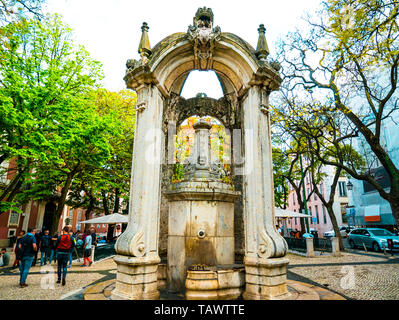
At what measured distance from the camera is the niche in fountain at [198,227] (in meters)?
5.08

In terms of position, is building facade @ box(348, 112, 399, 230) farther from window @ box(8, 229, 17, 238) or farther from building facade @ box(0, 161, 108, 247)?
window @ box(8, 229, 17, 238)

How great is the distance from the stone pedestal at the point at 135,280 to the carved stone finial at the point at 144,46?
4.17 metres

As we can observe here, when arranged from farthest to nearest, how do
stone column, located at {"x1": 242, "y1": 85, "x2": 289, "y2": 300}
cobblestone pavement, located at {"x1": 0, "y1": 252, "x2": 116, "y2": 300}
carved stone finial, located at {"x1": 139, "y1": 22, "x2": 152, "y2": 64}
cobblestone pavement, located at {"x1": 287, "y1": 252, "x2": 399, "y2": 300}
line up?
1. cobblestone pavement, located at {"x1": 287, "y1": 252, "x2": 399, "y2": 300}
2. cobblestone pavement, located at {"x1": 0, "y1": 252, "x2": 116, "y2": 300}
3. carved stone finial, located at {"x1": 139, "y1": 22, "x2": 152, "y2": 64}
4. stone column, located at {"x1": 242, "y1": 85, "x2": 289, "y2": 300}

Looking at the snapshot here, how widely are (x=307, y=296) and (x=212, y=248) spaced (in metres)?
2.00

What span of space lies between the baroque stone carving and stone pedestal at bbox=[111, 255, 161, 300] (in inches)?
185

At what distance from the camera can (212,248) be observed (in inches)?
202

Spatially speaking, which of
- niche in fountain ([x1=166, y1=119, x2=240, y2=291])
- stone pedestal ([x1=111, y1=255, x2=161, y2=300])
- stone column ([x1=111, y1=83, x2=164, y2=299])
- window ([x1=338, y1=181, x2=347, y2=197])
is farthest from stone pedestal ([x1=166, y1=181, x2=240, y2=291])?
window ([x1=338, y1=181, x2=347, y2=197])

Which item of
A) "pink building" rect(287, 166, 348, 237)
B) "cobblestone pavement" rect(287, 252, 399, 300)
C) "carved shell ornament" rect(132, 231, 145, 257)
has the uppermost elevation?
"pink building" rect(287, 166, 348, 237)

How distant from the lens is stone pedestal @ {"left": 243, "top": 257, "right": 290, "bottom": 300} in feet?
14.7

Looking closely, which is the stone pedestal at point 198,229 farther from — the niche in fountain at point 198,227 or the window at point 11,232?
the window at point 11,232

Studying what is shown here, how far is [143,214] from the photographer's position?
4883mm
